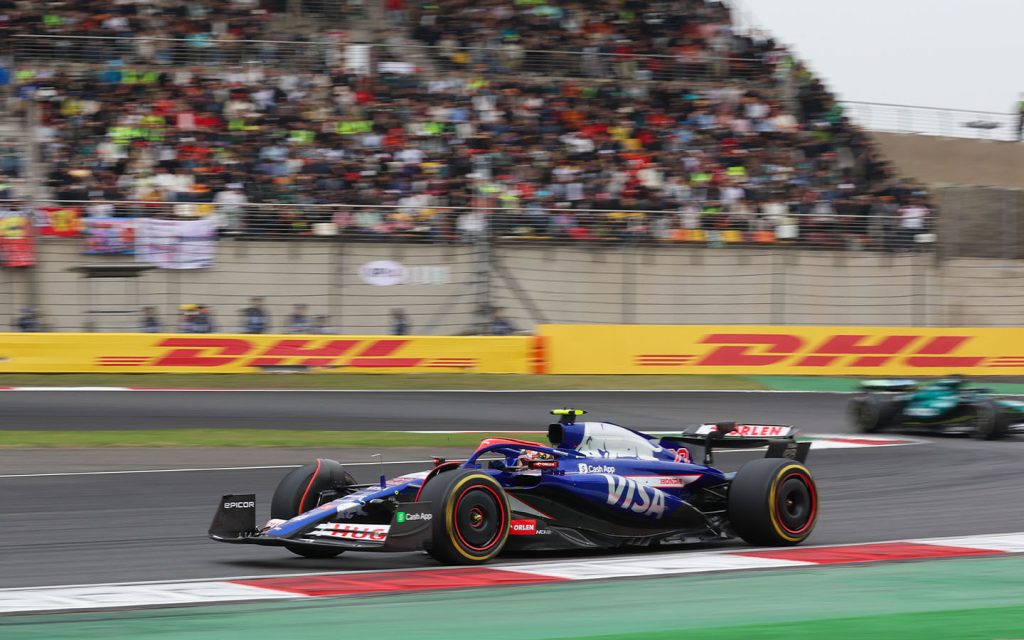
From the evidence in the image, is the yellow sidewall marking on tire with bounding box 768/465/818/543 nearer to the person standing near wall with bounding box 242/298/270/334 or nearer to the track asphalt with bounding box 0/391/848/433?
the track asphalt with bounding box 0/391/848/433

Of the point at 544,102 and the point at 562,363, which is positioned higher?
the point at 544,102

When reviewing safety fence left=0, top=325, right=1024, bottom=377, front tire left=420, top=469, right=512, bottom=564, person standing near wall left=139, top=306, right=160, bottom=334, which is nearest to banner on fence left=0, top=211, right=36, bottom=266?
safety fence left=0, top=325, right=1024, bottom=377

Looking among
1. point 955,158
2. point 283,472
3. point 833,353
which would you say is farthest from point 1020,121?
point 283,472

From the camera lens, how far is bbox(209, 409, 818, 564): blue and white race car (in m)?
7.11

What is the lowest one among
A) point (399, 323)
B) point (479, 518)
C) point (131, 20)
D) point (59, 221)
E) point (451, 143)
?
point (479, 518)

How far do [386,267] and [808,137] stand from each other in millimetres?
9768

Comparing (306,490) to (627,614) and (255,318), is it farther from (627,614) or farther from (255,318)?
(255,318)

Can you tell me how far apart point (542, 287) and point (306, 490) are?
50.8 ft

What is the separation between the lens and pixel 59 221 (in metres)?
21.2

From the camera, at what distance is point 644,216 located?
23766mm

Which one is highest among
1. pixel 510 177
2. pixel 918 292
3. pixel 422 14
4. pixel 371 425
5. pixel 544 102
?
pixel 422 14

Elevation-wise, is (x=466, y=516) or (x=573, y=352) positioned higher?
(x=466, y=516)

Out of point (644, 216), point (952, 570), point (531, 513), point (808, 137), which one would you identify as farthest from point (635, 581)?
point (808, 137)

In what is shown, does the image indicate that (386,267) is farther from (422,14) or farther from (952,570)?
(952,570)
